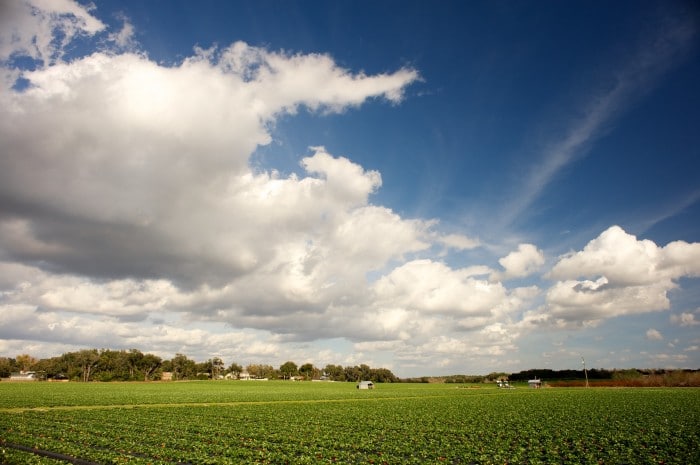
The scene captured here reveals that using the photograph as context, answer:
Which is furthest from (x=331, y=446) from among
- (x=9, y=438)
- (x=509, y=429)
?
(x=9, y=438)

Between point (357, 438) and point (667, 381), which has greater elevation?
point (357, 438)

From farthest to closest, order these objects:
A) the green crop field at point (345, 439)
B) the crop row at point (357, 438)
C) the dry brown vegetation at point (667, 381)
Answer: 1. the dry brown vegetation at point (667, 381)
2. the crop row at point (357, 438)
3. the green crop field at point (345, 439)

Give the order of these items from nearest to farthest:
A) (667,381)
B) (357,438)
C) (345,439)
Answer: (345,439) < (357,438) < (667,381)

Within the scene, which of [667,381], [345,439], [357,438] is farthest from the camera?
[667,381]

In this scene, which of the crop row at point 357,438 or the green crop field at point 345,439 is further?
the crop row at point 357,438

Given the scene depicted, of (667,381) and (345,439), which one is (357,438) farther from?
(667,381)

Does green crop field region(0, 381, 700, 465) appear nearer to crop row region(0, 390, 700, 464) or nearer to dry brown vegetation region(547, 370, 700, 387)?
crop row region(0, 390, 700, 464)

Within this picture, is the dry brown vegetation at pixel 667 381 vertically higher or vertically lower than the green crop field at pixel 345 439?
lower

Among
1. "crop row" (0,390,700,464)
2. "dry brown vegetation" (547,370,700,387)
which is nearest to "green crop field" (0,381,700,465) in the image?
"crop row" (0,390,700,464)

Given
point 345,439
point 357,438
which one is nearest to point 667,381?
point 357,438

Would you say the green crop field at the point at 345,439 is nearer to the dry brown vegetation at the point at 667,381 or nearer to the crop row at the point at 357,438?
the crop row at the point at 357,438

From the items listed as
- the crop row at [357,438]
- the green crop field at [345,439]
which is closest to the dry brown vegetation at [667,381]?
the crop row at [357,438]

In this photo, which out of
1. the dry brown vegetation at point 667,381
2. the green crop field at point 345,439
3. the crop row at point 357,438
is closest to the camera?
the green crop field at point 345,439

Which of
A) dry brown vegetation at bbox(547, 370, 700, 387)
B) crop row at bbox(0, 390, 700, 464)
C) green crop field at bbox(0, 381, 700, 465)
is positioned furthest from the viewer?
dry brown vegetation at bbox(547, 370, 700, 387)
